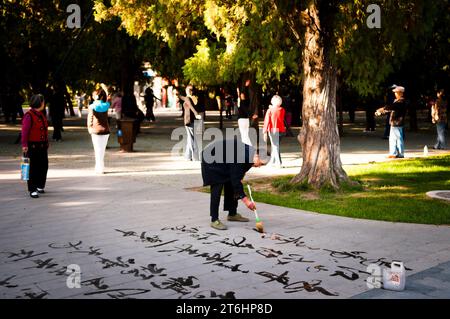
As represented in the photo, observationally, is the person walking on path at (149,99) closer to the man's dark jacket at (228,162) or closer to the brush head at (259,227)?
the man's dark jacket at (228,162)

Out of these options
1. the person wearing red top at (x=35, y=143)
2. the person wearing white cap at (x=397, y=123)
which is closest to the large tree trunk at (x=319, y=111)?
the person wearing red top at (x=35, y=143)

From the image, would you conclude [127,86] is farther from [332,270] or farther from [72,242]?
[332,270]

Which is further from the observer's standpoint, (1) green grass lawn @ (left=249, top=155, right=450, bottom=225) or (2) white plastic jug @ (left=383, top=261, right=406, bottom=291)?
(1) green grass lawn @ (left=249, top=155, right=450, bottom=225)

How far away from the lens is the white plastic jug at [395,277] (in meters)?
5.75

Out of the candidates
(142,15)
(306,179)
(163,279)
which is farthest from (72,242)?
(142,15)

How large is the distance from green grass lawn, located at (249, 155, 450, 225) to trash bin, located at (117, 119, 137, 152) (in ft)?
22.8

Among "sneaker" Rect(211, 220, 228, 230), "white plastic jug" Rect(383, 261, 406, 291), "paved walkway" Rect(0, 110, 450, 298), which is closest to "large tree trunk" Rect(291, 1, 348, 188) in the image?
"paved walkway" Rect(0, 110, 450, 298)

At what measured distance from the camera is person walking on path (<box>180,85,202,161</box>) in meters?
16.8

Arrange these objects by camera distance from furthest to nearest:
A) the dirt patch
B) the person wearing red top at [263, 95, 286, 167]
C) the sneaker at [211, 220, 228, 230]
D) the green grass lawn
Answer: the person wearing red top at [263, 95, 286, 167]
the dirt patch
the green grass lawn
the sneaker at [211, 220, 228, 230]

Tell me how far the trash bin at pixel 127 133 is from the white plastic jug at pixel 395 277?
1405cm

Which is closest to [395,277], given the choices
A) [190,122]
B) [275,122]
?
[275,122]

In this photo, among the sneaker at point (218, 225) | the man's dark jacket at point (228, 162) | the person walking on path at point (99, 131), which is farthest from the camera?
the person walking on path at point (99, 131)

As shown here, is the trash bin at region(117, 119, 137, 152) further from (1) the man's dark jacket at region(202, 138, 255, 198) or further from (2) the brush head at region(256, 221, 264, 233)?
(2) the brush head at region(256, 221, 264, 233)

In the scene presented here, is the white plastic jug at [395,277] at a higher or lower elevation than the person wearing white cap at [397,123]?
lower
